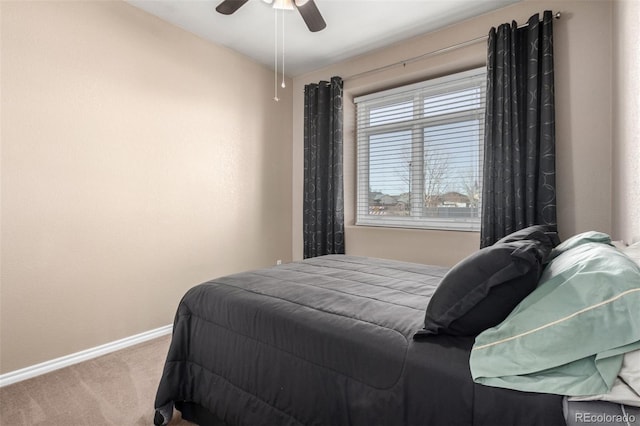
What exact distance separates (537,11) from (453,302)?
2.68 meters

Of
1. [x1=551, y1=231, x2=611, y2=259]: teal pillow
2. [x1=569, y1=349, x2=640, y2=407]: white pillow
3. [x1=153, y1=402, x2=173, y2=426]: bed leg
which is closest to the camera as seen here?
[x1=569, y1=349, x2=640, y2=407]: white pillow

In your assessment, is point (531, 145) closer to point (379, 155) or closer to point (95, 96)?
point (379, 155)

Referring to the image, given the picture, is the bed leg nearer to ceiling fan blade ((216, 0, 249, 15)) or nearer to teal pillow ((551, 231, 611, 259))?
teal pillow ((551, 231, 611, 259))

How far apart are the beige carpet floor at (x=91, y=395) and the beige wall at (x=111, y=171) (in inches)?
8.4

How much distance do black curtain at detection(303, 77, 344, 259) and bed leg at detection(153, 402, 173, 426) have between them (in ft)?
7.48

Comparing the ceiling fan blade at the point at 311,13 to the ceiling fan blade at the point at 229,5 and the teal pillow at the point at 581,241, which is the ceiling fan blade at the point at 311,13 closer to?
the ceiling fan blade at the point at 229,5

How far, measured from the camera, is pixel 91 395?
197 centimetres

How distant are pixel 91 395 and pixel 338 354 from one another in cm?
169

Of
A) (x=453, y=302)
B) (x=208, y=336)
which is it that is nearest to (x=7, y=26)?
(x=208, y=336)

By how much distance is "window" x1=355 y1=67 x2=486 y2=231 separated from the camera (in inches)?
121

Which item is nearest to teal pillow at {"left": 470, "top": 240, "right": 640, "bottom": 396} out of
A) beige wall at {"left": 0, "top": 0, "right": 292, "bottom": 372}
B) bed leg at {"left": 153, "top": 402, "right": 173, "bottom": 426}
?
bed leg at {"left": 153, "top": 402, "right": 173, "bottom": 426}

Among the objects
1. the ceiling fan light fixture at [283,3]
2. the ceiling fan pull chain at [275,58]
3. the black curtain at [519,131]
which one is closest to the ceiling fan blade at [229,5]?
the ceiling fan light fixture at [283,3]

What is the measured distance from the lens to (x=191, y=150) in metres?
3.15

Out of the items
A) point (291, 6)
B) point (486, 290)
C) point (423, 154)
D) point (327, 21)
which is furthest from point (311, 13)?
point (486, 290)
